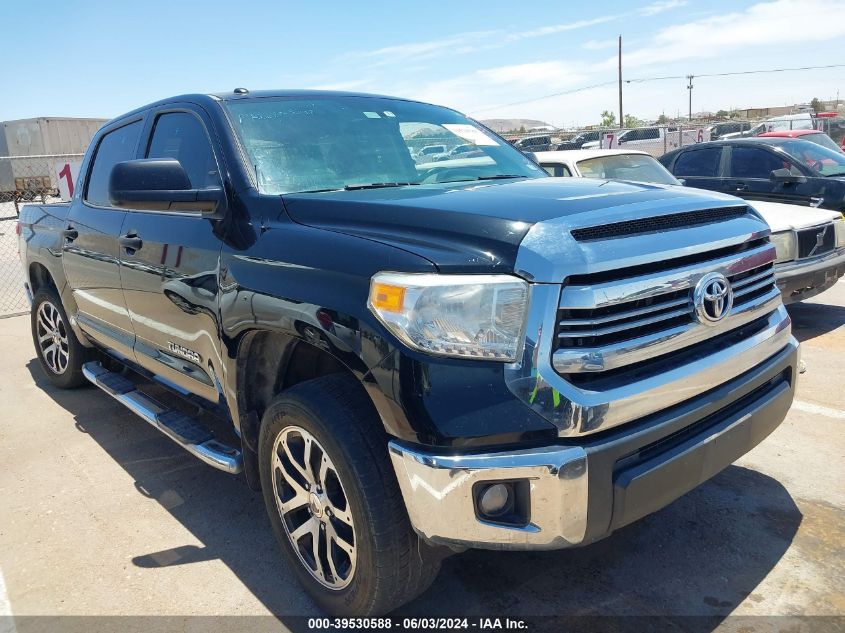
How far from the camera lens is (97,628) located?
2.69 m

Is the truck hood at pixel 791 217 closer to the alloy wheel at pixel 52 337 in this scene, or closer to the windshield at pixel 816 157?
the windshield at pixel 816 157

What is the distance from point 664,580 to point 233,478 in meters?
2.32

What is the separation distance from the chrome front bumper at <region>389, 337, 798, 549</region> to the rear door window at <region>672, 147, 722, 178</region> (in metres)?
7.21

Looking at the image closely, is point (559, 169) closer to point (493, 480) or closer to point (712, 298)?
point (712, 298)

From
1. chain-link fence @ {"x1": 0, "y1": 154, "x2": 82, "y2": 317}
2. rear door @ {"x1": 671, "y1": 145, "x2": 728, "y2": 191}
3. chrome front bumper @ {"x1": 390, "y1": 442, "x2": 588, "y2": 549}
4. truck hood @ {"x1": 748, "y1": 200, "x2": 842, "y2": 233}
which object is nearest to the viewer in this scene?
chrome front bumper @ {"x1": 390, "y1": 442, "x2": 588, "y2": 549}

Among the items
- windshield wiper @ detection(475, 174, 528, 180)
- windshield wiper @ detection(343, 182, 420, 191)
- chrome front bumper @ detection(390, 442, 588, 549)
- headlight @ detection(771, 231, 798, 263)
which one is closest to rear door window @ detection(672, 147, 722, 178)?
headlight @ detection(771, 231, 798, 263)

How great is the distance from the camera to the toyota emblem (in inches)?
93.0

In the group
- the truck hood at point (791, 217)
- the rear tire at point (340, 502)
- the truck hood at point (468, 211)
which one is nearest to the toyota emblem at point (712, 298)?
the truck hood at point (468, 211)

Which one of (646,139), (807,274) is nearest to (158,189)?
(807,274)

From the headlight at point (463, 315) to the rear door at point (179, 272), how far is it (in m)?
1.16

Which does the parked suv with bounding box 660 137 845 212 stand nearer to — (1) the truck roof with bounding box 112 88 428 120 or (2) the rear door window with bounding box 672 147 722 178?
(2) the rear door window with bounding box 672 147 722 178

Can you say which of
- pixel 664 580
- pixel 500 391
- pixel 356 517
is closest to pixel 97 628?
pixel 356 517

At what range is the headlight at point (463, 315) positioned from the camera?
2078 mm

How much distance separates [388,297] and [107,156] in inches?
125
